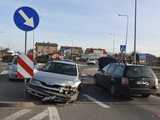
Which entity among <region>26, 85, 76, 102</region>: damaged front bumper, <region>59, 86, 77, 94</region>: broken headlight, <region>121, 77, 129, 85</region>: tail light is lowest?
<region>26, 85, 76, 102</region>: damaged front bumper

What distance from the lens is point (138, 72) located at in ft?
60.5

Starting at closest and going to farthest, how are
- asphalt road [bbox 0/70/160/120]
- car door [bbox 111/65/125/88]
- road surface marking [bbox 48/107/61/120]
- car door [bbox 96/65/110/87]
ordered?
road surface marking [bbox 48/107/61/120] < asphalt road [bbox 0/70/160/120] < car door [bbox 111/65/125/88] < car door [bbox 96/65/110/87]

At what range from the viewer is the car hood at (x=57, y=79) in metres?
14.5

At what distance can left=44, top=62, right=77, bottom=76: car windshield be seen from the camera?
16.3 meters

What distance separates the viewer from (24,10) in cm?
1424

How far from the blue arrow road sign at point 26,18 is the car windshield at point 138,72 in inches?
227

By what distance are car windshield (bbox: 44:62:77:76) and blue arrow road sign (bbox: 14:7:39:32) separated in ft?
8.98

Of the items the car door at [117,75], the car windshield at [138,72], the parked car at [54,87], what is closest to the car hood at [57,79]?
the parked car at [54,87]

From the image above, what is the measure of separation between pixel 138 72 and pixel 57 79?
16.4 feet

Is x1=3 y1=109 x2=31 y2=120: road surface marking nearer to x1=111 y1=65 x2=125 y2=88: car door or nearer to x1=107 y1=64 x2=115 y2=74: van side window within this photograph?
x1=111 y1=65 x2=125 y2=88: car door

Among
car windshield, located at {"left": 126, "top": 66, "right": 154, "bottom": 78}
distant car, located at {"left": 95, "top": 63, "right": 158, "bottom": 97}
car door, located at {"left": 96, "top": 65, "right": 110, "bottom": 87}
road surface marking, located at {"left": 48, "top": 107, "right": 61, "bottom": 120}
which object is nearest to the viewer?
road surface marking, located at {"left": 48, "top": 107, "right": 61, "bottom": 120}

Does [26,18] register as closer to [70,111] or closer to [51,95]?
[51,95]

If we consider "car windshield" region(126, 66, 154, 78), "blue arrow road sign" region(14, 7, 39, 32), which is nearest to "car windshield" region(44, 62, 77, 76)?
"blue arrow road sign" region(14, 7, 39, 32)

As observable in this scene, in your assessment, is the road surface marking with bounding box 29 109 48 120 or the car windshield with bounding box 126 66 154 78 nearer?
the road surface marking with bounding box 29 109 48 120
